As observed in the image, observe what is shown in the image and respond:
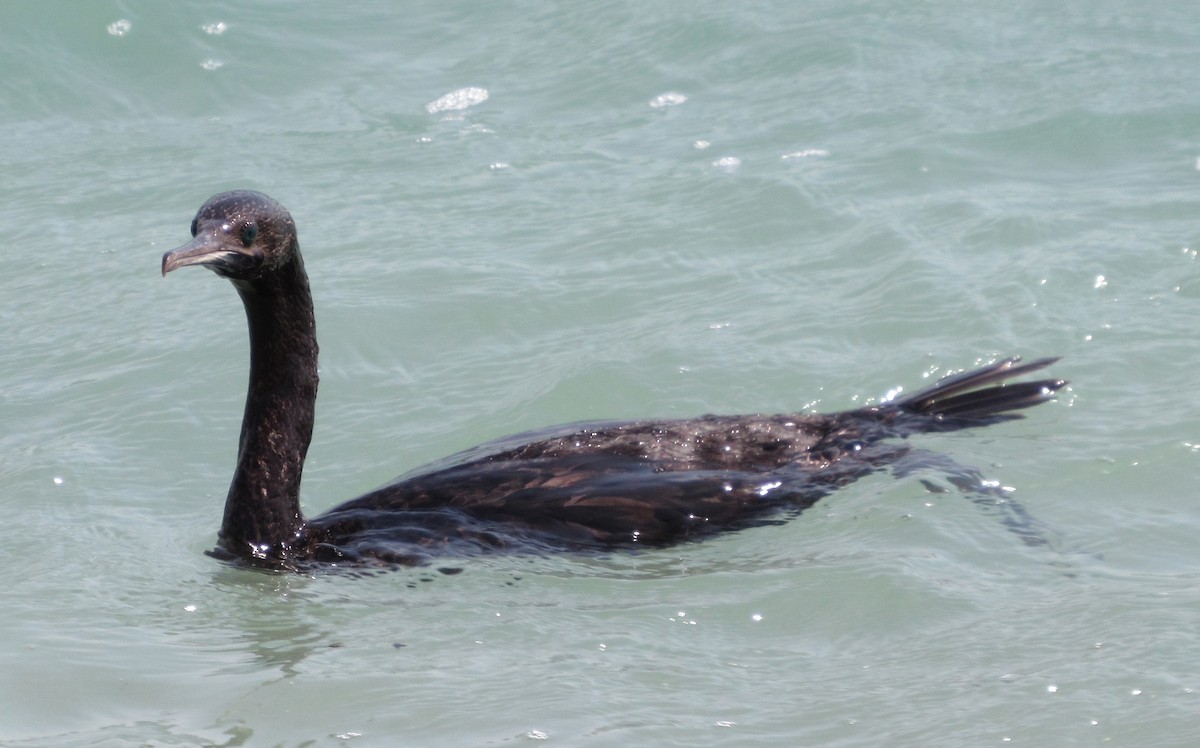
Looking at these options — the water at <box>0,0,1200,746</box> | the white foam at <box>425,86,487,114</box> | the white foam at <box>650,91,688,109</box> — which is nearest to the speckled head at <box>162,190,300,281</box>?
the water at <box>0,0,1200,746</box>

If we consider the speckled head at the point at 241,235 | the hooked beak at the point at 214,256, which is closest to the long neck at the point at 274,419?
the speckled head at the point at 241,235

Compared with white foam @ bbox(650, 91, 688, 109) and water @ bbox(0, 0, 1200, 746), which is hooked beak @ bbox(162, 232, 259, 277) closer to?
water @ bbox(0, 0, 1200, 746)

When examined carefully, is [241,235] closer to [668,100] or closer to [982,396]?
[982,396]

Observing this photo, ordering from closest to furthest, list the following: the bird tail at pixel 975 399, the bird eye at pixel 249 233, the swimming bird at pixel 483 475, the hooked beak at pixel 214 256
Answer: the hooked beak at pixel 214 256 < the bird eye at pixel 249 233 < the swimming bird at pixel 483 475 < the bird tail at pixel 975 399

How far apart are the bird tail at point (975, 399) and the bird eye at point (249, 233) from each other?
282 centimetres

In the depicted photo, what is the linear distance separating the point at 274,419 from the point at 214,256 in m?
0.95

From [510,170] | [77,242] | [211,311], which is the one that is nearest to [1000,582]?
[211,311]

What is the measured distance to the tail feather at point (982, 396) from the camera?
6.81m

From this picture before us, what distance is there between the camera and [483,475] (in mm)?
6152

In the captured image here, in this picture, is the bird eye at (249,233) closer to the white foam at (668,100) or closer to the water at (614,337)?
the water at (614,337)

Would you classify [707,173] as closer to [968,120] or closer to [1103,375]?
[968,120]

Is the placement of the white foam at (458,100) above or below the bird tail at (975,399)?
above

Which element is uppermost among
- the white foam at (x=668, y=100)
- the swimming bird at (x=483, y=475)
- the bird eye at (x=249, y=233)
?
the white foam at (x=668, y=100)

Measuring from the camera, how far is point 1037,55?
1157 cm
